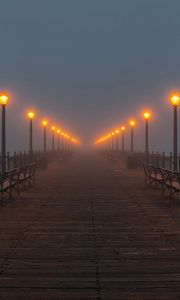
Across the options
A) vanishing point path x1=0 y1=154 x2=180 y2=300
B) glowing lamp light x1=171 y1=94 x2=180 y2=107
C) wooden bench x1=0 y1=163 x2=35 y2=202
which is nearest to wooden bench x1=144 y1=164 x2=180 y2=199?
vanishing point path x1=0 y1=154 x2=180 y2=300

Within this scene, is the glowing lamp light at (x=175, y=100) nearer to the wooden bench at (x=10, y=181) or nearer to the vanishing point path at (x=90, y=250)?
the wooden bench at (x=10, y=181)

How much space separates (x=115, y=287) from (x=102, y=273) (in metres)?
0.66

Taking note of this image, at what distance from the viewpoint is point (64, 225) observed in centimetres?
1155

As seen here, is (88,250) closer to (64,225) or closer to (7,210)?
(64,225)

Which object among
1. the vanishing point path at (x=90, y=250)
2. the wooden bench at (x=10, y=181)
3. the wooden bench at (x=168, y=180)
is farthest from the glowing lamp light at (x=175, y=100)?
the vanishing point path at (x=90, y=250)

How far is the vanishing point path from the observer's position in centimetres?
634

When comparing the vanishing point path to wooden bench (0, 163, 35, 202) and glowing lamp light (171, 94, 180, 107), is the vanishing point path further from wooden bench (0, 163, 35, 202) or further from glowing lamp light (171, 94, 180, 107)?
glowing lamp light (171, 94, 180, 107)

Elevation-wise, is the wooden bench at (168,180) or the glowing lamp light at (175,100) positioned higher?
the glowing lamp light at (175,100)

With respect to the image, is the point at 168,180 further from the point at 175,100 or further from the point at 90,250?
the point at 90,250

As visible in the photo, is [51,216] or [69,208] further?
[69,208]

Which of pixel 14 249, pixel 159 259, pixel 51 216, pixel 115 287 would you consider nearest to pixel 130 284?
pixel 115 287

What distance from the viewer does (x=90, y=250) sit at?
28.5ft

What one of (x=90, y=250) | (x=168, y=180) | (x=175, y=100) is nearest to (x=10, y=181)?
(x=168, y=180)

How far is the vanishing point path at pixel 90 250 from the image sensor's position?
20.8 feet
